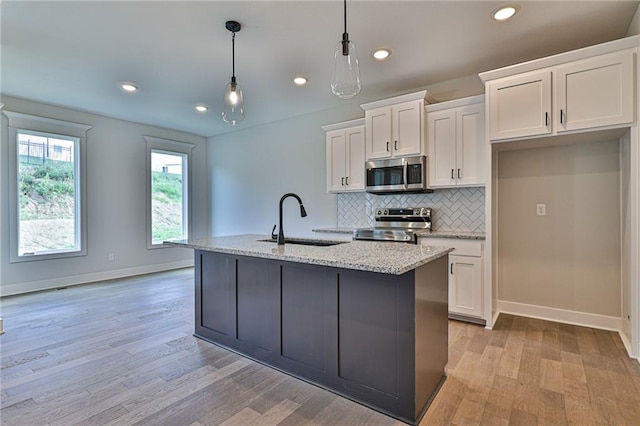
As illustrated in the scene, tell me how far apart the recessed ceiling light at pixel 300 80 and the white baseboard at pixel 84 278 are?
422 centimetres

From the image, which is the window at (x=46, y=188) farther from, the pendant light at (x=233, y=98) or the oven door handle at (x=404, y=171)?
the oven door handle at (x=404, y=171)

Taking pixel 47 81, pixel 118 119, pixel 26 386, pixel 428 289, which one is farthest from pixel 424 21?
pixel 118 119

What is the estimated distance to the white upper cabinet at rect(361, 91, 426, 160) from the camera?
358 cm

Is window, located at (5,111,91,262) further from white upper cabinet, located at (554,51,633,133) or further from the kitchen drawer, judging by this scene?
white upper cabinet, located at (554,51,633,133)

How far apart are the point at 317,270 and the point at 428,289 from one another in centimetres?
69

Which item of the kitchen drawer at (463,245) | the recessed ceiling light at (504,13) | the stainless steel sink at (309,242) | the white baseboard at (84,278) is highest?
the recessed ceiling light at (504,13)

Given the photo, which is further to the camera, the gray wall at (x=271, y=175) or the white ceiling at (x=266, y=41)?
the gray wall at (x=271, y=175)

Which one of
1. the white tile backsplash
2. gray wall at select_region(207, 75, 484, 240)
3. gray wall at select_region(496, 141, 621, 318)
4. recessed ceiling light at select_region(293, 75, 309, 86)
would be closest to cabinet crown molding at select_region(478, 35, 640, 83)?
gray wall at select_region(207, 75, 484, 240)

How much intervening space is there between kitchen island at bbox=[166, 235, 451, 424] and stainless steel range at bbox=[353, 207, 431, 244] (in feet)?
4.75

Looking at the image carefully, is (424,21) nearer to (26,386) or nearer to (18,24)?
(18,24)

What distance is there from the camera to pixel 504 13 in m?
2.46

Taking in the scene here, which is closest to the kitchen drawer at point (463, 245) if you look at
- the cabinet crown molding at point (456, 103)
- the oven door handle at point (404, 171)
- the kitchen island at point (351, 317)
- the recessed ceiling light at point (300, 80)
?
the oven door handle at point (404, 171)

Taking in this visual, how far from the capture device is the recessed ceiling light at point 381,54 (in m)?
3.07

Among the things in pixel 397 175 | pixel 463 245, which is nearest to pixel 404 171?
pixel 397 175
